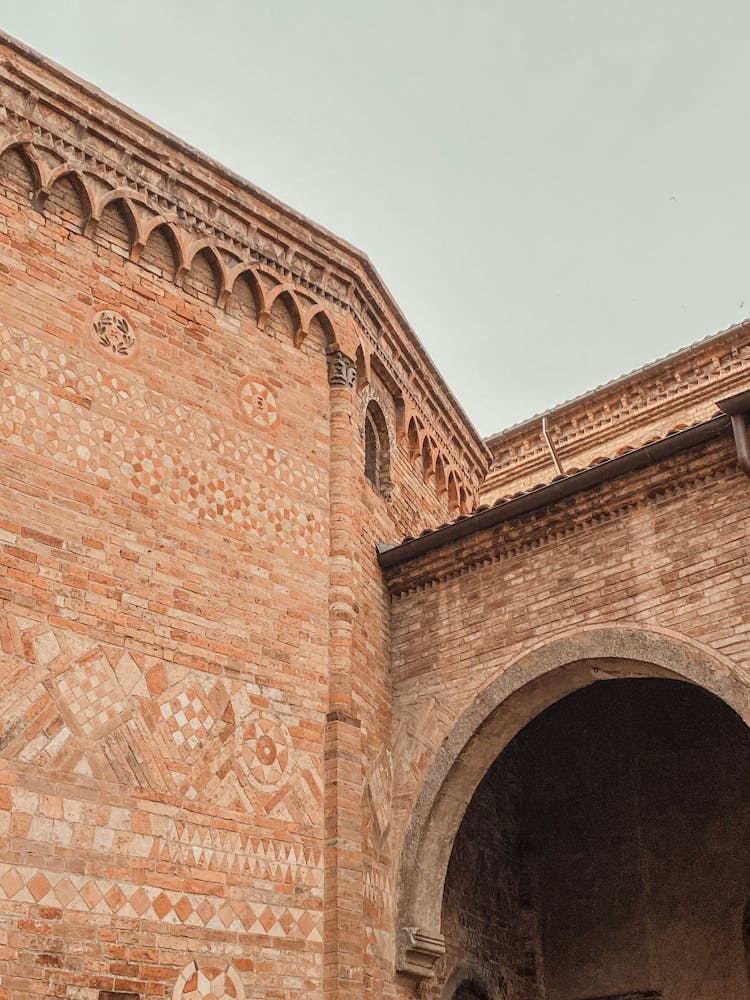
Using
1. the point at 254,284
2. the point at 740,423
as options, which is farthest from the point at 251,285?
the point at 740,423

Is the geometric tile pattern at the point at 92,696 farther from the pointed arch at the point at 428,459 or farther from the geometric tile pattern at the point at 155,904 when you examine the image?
the pointed arch at the point at 428,459

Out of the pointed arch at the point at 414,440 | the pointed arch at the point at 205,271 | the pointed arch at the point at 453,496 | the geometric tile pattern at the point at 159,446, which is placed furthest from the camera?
the pointed arch at the point at 453,496

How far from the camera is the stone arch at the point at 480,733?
8.20 metres

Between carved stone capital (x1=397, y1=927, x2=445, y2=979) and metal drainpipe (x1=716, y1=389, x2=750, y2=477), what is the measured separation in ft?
13.4

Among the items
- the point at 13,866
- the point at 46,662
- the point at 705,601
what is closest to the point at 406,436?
the point at 705,601

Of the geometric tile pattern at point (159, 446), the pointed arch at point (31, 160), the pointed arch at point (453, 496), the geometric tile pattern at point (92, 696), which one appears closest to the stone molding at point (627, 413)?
the pointed arch at point (453, 496)

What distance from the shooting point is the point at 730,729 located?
11.0 metres

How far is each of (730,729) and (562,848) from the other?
6.62ft

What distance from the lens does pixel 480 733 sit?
886cm

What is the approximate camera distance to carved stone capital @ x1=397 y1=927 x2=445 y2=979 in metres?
8.33

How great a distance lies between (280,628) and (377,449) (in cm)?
276

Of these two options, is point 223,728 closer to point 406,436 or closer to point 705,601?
point 705,601

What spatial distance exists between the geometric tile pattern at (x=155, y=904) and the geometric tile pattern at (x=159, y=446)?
259 centimetres

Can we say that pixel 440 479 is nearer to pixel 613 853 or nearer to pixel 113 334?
pixel 613 853
